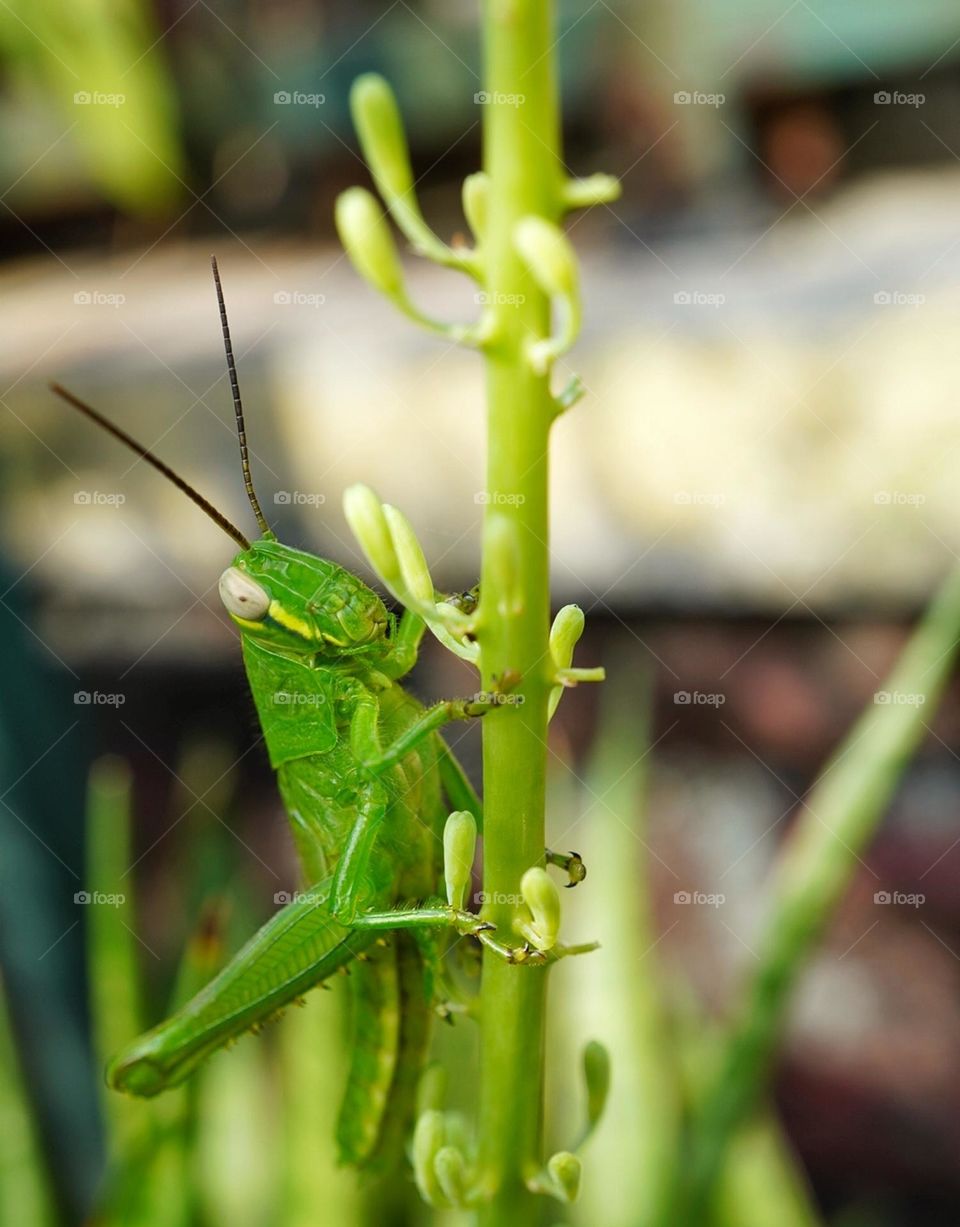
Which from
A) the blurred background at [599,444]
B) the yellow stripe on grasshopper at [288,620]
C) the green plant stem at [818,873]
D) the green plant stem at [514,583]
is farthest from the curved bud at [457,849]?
the blurred background at [599,444]

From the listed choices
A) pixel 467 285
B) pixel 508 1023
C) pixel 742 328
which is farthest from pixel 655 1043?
pixel 467 285

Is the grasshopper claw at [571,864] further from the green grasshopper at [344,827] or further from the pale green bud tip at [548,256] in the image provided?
the pale green bud tip at [548,256]

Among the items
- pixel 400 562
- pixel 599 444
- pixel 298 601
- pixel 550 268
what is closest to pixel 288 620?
pixel 298 601

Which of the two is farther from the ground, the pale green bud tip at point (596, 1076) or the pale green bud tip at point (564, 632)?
the pale green bud tip at point (564, 632)

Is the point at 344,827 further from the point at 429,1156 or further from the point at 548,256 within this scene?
the point at 548,256

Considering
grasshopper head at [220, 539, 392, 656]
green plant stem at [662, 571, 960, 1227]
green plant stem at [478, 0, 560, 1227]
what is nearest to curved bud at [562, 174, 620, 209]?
green plant stem at [478, 0, 560, 1227]

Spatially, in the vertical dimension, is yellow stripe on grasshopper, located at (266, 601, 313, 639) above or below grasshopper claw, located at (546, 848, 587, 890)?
above

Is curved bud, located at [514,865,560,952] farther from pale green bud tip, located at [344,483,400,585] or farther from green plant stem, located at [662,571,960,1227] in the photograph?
green plant stem, located at [662,571,960,1227]
